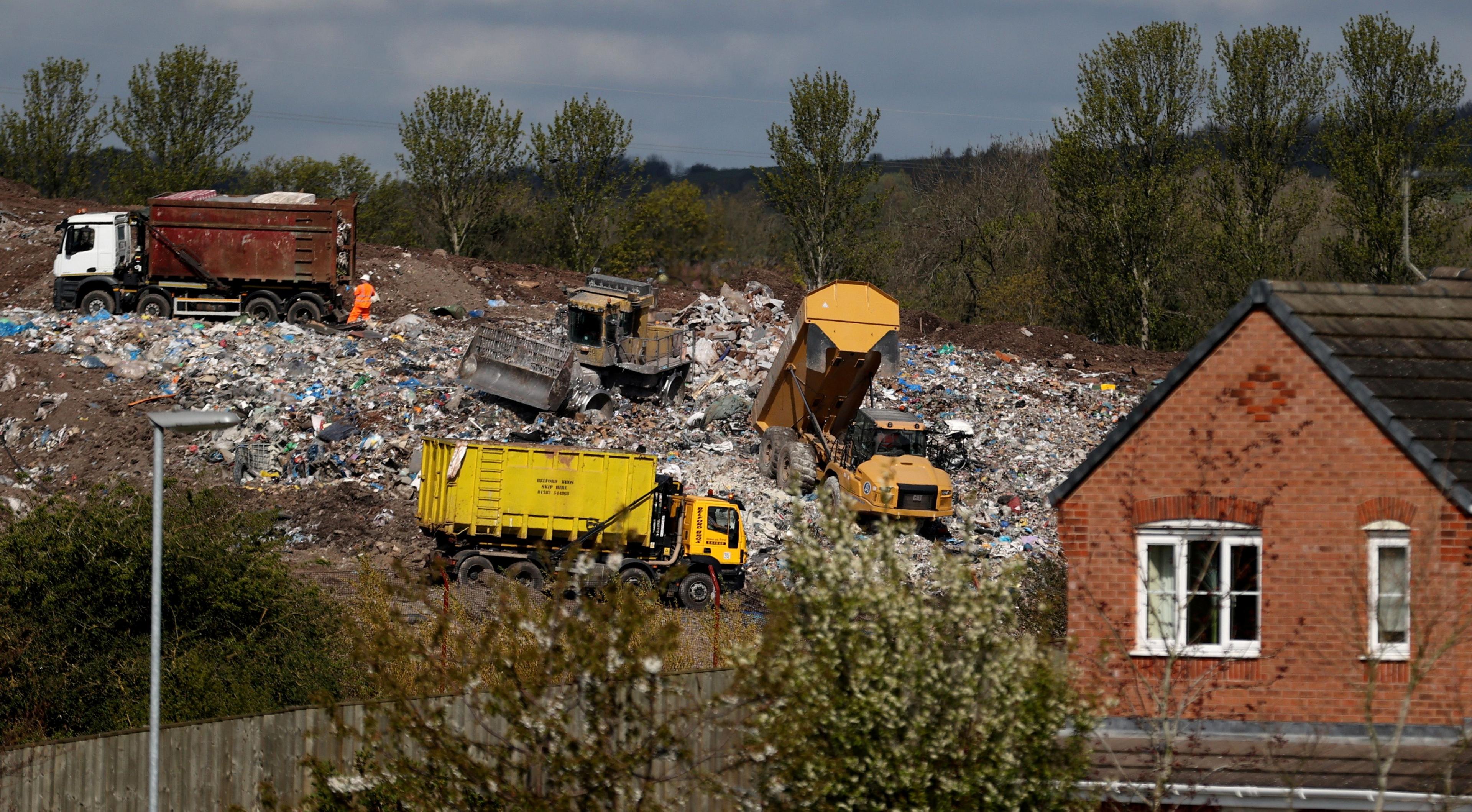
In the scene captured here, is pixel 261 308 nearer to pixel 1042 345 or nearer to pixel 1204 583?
pixel 1042 345

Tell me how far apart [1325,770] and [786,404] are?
14340 millimetres

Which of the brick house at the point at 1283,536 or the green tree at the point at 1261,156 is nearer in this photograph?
the brick house at the point at 1283,536

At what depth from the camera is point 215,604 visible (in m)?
12.6

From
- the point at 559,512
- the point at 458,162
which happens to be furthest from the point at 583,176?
the point at 559,512

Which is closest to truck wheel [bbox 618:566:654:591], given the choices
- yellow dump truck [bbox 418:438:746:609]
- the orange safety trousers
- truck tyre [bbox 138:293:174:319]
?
yellow dump truck [bbox 418:438:746:609]

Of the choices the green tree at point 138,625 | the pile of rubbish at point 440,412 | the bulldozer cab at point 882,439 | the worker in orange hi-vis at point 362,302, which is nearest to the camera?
the green tree at point 138,625

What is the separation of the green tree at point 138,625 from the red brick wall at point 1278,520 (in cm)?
713

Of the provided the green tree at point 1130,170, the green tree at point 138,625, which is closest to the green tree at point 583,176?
the green tree at point 1130,170

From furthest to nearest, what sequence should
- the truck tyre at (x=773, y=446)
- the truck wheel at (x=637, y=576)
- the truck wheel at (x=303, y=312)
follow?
the truck wheel at (x=303, y=312), the truck tyre at (x=773, y=446), the truck wheel at (x=637, y=576)

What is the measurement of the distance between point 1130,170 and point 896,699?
3633 cm

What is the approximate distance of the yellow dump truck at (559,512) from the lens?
1731 centimetres

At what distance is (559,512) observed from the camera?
Answer: 685 inches

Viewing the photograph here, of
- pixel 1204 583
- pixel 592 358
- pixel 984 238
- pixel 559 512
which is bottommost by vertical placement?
pixel 1204 583

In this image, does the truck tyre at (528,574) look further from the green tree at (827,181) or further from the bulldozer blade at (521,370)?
the green tree at (827,181)
